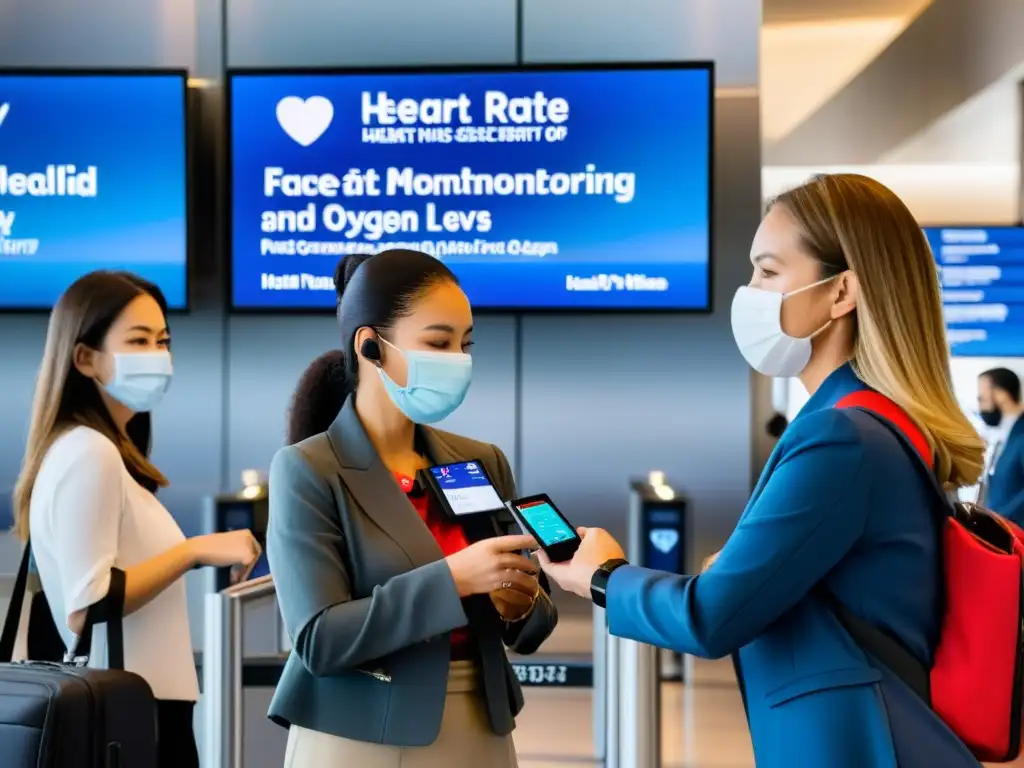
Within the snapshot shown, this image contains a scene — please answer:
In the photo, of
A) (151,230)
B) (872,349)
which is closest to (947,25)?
(151,230)

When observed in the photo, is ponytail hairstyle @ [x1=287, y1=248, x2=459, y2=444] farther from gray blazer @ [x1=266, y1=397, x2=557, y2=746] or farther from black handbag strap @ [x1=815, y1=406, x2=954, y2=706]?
black handbag strap @ [x1=815, y1=406, x2=954, y2=706]

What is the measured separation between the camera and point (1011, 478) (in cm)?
657

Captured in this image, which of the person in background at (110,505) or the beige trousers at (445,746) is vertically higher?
the person in background at (110,505)

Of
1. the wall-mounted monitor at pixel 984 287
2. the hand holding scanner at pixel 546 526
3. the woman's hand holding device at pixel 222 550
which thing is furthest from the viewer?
the wall-mounted monitor at pixel 984 287

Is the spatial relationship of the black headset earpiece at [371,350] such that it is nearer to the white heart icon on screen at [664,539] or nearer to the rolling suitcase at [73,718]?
the rolling suitcase at [73,718]

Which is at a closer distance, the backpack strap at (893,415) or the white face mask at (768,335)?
the backpack strap at (893,415)

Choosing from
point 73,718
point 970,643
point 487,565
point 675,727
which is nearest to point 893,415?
point 970,643

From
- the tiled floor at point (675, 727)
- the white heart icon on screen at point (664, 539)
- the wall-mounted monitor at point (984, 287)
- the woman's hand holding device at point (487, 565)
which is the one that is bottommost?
the tiled floor at point (675, 727)

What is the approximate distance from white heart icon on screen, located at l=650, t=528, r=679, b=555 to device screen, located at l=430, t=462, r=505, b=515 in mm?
3210

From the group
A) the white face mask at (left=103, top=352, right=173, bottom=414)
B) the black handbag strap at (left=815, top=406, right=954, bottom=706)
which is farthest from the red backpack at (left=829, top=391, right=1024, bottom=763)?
the white face mask at (left=103, top=352, right=173, bottom=414)

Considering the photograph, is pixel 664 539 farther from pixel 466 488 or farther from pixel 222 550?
pixel 466 488

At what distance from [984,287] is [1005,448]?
6.35 ft

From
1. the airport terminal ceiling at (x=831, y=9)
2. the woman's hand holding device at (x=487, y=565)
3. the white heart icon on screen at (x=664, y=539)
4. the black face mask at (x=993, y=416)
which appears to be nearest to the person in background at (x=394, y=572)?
the woman's hand holding device at (x=487, y=565)

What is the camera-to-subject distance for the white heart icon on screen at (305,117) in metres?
5.15
